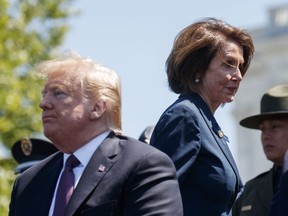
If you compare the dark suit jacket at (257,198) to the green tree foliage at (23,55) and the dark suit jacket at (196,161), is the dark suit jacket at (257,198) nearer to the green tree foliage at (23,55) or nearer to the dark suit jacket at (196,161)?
the dark suit jacket at (196,161)

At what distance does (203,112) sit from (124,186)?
93cm

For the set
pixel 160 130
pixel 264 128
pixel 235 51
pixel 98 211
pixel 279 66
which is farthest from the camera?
pixel 279 66

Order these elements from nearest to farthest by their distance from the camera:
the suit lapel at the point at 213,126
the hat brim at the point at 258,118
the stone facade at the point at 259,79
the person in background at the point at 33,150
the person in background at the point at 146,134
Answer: the suit lapel at the point at 213,126 → the person in background at the point at 146,134 → the hat brim at the point at 258,118 → the person in background at the point at 33,150 → the stone facade at the point at 259,79

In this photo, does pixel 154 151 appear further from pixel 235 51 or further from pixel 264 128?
pixel 264 128

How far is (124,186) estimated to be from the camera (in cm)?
538

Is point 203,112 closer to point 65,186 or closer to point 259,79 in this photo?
point 65,186

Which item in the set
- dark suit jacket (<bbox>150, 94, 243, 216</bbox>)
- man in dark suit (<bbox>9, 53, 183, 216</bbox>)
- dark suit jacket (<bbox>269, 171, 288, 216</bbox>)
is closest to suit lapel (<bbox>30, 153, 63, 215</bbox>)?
man in dark suit (<bbox>9, 53, 183, 216</bbox>)

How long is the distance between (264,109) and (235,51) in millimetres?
1839

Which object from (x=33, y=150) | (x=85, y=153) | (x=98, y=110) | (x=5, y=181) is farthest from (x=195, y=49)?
(x=5, y=181)

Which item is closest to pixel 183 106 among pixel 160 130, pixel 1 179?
pixel 160 130

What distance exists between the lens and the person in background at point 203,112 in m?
5.88

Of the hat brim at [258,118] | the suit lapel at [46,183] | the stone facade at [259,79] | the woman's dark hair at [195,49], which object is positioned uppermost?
the woman's dark hair at [195,49]

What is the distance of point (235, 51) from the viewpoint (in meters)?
6.42

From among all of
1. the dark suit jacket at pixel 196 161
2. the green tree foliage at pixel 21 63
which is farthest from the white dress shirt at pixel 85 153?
the green tree foliage at pixel 21 63
